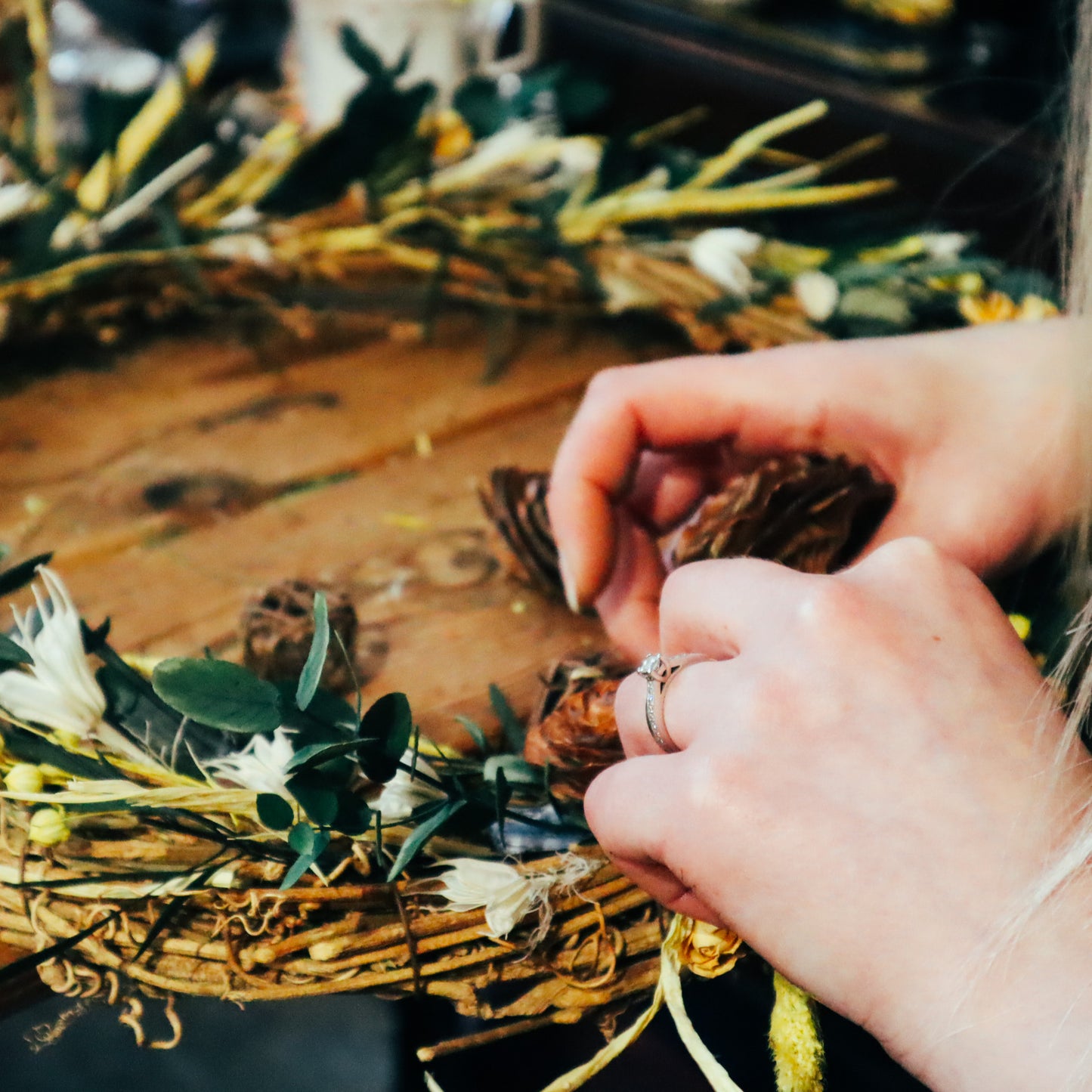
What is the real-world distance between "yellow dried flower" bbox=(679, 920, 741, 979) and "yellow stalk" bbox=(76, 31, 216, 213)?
0.82 meters

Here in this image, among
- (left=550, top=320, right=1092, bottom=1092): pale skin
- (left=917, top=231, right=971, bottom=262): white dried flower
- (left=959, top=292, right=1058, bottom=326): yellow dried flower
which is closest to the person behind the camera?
(left=550, top=320, right=1092, bottom=1092): pale skin

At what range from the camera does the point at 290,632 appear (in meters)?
0.58

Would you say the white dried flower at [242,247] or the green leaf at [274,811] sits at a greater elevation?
the white dried flower at [242,247]

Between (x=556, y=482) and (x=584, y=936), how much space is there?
25 centimetres

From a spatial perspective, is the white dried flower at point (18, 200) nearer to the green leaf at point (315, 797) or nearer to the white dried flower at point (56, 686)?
the white dried flower at point (56, 686)

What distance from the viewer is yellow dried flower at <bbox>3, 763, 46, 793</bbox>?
18.6 inches

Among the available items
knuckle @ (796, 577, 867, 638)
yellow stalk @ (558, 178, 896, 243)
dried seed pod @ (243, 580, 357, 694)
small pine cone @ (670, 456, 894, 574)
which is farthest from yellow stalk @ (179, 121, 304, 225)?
knuckle @ (796, 577, 867, 638)

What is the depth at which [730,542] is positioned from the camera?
1.74ft

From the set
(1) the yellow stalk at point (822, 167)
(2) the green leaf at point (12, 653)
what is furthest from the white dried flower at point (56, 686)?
(1) the yellow stalk at point (822, 167)

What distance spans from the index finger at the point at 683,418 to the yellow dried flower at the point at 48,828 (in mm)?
288

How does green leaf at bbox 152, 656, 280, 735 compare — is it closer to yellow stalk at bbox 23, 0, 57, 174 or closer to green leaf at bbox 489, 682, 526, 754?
green leaf at bbox 489, 682, 526, 754

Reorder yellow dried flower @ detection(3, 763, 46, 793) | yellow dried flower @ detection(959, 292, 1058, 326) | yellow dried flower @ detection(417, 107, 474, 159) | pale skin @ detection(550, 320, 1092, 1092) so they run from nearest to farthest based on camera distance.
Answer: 1. pale skin @ detection(550, 320, 1092, 1092)
2. yellow dried flower @ detection(3, 763, 46, 793)
3. yellow dried flower @ detection(959, 292, 1058, 326)
4. yellow dried flower @ detection(417, 107, 474, 159)

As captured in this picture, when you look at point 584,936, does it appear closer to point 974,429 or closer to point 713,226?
point 974,429

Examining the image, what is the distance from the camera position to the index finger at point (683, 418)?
0.60 metres
